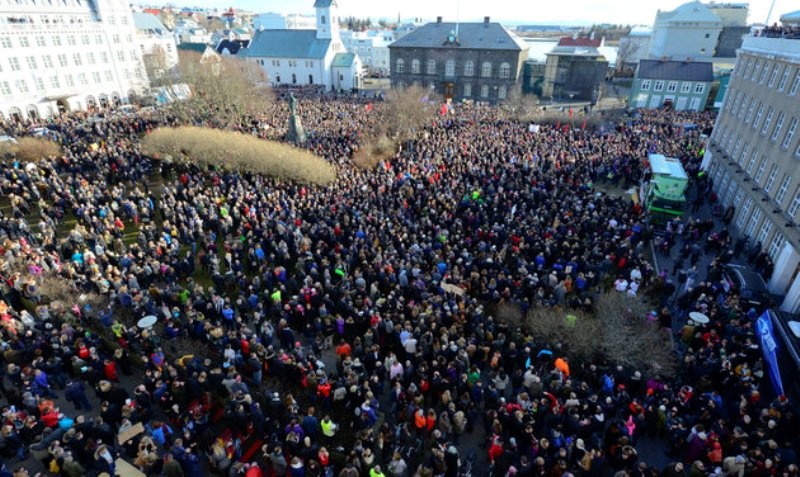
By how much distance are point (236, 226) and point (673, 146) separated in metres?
31.7

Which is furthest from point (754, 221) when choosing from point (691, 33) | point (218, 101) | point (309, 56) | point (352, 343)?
point (309, 56)

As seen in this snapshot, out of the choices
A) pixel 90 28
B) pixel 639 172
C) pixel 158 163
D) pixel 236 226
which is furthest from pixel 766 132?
pixel 90 28

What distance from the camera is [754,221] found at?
2047 cm

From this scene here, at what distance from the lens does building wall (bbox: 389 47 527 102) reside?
54.8 m

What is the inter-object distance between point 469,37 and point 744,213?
42933mm

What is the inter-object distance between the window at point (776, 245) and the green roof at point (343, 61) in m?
61.2

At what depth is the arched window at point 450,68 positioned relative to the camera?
56812mm

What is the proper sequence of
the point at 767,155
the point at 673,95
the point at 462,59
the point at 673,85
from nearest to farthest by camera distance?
the point at 767,155, the point at 673,85, the point at 673,95, the point at 462,59

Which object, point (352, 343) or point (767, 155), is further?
point (767, 155)

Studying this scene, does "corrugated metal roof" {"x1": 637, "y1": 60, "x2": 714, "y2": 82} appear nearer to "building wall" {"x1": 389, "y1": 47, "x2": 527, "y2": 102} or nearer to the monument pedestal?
"building wall" {"x1": 389, "y1": 47, "x2": 527, "y2": 102}

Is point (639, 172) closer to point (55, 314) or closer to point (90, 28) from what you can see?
point (55, 314)

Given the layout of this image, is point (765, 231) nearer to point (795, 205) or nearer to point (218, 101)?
point (795, 205)

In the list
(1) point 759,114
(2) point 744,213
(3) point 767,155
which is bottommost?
(2) point 744,213

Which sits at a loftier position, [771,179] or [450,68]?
[450,68]
